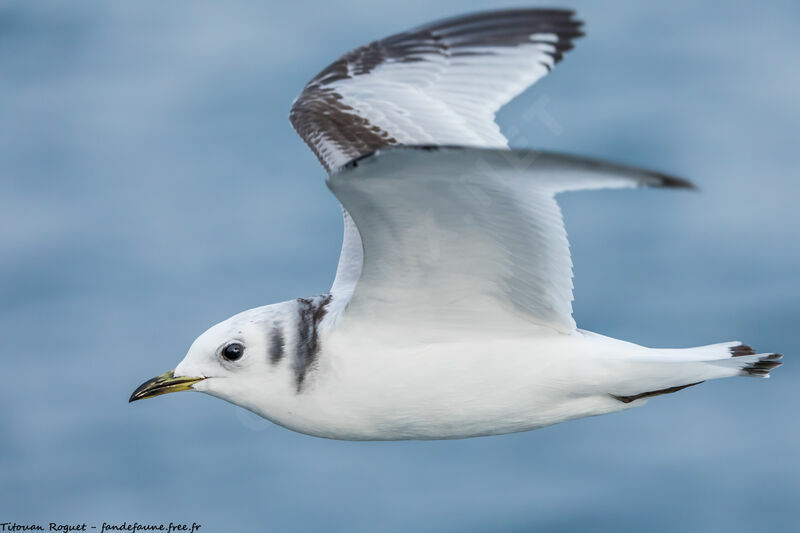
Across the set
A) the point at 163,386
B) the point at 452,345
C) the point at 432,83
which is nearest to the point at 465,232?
the point at 452,345

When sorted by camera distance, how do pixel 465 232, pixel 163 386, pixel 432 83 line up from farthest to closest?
pixel 432 83 < pixel 163 386 < pixel 465 232

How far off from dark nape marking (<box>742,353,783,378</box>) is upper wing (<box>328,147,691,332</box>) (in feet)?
2.97

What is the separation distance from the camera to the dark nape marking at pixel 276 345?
561cm

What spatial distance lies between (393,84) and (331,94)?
44 centimetres

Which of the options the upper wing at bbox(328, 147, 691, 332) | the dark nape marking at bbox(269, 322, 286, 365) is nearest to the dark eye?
the dark nape marking at bbox(269, 322, 286, 365)

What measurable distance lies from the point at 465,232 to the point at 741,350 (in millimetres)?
1649

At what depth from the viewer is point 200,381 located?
5.79 metres

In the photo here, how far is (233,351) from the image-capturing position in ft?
18.6

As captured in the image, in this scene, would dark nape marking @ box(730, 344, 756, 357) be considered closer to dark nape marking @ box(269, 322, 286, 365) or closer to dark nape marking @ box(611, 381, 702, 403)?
dark nape marking @ box(611, 381, 702, 403)

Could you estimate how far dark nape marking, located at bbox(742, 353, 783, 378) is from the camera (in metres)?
5.70

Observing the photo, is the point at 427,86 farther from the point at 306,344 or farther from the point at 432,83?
the point at 306,344

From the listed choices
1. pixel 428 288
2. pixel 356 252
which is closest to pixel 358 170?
pixel 428 288

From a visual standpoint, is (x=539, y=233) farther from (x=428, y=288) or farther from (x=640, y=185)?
(x=640, y=185)

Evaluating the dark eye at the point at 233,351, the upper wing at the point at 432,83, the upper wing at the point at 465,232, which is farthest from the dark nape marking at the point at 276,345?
the upper wing at the point at 432,83
